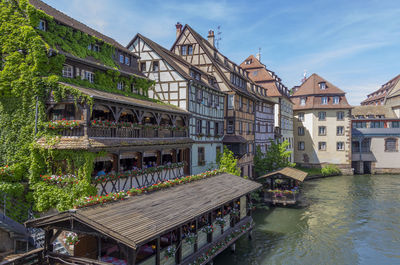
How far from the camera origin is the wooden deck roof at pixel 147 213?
10328mm

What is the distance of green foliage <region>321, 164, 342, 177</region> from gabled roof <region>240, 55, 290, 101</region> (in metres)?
13.3

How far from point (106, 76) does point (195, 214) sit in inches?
465

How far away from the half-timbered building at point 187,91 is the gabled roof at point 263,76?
59.4ft

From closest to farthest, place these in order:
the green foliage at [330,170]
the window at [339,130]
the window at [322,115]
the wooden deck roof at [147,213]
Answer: the wooden deck roof at [147,213] < the green foliage at [330,170] < the window at [339,130] < the window at [322,115]

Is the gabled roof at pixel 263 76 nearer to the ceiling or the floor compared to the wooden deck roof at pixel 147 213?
nearer to the ceiling

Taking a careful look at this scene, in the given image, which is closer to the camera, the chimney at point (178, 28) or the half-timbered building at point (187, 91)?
the half-timbered building at point (187, 91)

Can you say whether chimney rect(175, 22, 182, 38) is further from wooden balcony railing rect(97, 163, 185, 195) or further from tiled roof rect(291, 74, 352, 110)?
tiled roof rect(291, 74, 352, 110)

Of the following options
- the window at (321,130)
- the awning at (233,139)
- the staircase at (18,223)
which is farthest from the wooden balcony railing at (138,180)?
the window at (321,130)

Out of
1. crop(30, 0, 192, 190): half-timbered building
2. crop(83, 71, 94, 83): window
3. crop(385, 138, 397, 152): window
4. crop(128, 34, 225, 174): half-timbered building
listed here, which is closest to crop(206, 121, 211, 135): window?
crop(128, 34, 225, 174): half-timbered building

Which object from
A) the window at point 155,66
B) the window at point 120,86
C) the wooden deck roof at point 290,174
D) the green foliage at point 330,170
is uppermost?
the window at point 155,66

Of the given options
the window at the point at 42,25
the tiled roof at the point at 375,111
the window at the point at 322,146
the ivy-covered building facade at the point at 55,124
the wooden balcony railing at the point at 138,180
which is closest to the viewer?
the ivy-covered building facade at the point at 55,124

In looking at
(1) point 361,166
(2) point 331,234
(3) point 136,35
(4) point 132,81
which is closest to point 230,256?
(2) point 331,234

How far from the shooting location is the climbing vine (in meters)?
15.1

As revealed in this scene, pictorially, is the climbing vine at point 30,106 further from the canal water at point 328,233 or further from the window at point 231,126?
the window at point 231,126
